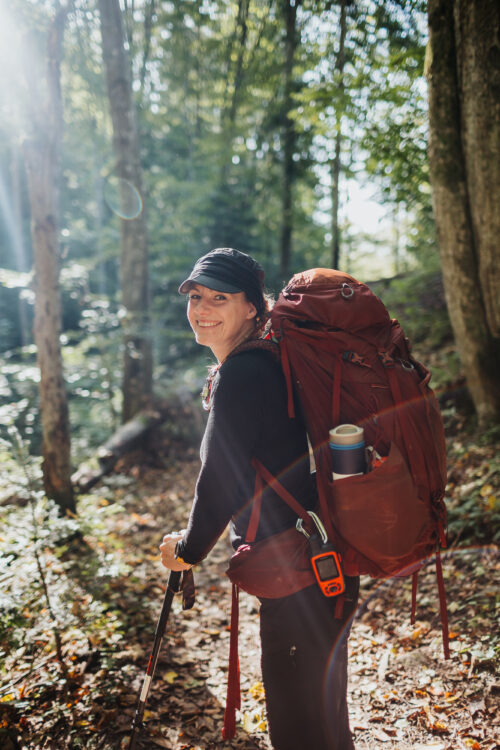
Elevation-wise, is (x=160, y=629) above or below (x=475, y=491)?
above

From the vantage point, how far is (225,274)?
6.40 ft

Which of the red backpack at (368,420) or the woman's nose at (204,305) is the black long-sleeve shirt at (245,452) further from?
the woman's nose at (204,305)

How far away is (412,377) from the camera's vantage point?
1.75m

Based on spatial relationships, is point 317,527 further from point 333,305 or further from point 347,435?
point 333,305

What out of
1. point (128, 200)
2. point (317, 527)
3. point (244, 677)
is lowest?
point (244, 677)

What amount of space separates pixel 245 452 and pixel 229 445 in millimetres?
73

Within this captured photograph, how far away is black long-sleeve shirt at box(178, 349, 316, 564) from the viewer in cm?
166

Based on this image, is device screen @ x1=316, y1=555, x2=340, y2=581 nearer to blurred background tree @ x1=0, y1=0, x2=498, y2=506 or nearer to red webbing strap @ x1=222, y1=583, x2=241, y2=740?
red webbing strap @ x1=222, y1=583, x2=241, y2=740

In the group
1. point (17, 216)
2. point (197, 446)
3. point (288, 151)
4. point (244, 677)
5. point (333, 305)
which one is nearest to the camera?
point (333, 305)

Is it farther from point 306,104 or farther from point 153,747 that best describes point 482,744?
point 306,104

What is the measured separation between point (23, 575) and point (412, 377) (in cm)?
294

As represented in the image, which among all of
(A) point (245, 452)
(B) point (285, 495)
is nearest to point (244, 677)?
(B) point (285, 495)

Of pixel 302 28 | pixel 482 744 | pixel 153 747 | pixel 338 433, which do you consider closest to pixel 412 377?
pixel 338 433

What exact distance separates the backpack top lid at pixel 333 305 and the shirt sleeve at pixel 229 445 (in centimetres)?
27
